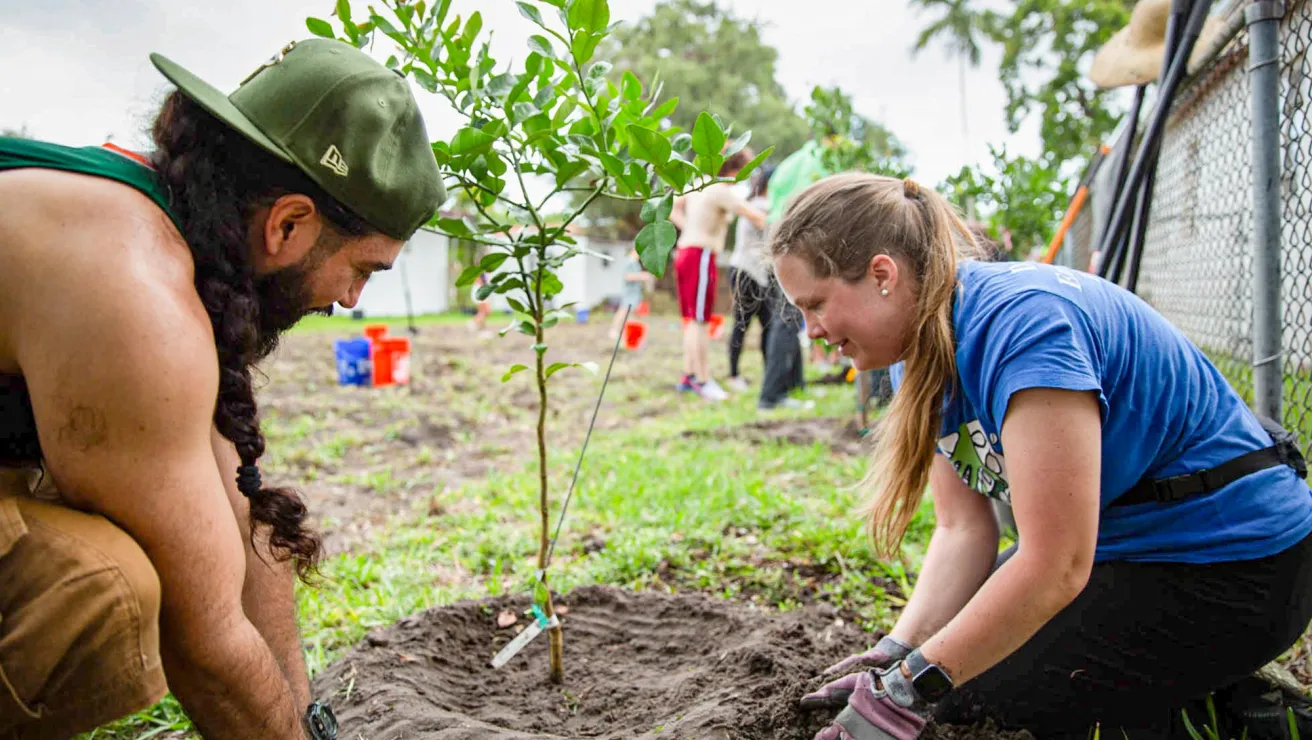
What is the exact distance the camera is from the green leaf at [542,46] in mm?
1615

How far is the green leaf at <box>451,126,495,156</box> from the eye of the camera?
1570 mm

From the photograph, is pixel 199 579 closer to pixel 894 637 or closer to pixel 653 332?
pixel 894 637

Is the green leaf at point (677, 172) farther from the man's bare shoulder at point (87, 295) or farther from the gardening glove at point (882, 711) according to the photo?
the gardening glove at point (882, 711)

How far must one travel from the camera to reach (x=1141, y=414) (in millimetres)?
1530

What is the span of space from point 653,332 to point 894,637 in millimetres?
13853

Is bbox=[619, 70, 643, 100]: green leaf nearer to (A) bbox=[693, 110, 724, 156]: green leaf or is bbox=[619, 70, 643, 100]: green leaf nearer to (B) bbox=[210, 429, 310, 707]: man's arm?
(A) bbox=[693, 110, 724, 156]: green leaf

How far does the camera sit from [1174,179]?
14.4 ft

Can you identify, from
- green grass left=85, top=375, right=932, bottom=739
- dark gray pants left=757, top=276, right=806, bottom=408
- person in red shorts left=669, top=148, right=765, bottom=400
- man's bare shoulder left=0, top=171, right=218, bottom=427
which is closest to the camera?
man's bare shoulder left=0, top=171, right=218, bottom=427

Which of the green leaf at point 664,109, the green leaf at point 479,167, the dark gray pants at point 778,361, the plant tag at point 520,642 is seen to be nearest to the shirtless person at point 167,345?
the green leaf at point 479,167

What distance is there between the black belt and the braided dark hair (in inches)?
57.2

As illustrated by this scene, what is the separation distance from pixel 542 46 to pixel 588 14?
15 centimetres

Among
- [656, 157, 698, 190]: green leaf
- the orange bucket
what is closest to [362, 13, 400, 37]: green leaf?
[656, 157, 698, 190]: green leaf

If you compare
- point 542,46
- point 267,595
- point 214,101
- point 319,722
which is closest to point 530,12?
point 542,46

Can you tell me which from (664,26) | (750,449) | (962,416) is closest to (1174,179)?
(750,449)
